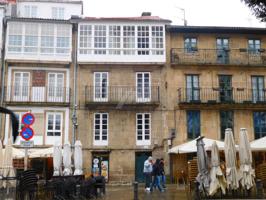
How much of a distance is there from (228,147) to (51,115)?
16.5 m

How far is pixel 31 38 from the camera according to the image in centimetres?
2831

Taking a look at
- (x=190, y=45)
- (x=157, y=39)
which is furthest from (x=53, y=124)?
(x=190, y=45)

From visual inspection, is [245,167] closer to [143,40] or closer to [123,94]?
[123,94]

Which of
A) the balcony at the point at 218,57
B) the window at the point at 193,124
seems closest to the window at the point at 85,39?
the balcony at the point at 218,57

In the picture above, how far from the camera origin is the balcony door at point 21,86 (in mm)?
27484

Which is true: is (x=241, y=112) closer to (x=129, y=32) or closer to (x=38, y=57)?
(x=129, y=32)

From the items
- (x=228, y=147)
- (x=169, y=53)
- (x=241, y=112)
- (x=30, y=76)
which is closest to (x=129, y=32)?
(x=169, y=53)

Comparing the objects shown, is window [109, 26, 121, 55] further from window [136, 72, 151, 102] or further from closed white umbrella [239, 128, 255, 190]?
closed white umbrella [239, 128, 255, 190]

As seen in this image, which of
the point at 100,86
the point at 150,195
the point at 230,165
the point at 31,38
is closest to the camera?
the point at 230,165

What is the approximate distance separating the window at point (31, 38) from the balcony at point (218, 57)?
33.3ft

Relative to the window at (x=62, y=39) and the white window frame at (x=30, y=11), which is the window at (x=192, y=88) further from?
the white window frame at (x=30, y=11)

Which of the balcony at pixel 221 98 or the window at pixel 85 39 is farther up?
the window at pixel 85 39

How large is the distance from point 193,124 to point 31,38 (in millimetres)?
13412

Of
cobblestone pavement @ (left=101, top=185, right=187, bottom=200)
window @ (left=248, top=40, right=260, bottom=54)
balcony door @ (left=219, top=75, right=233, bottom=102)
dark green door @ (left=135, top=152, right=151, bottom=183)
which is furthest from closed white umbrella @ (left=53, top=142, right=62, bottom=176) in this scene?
window @ (left=248, top=40, right=260, bottom=54)
